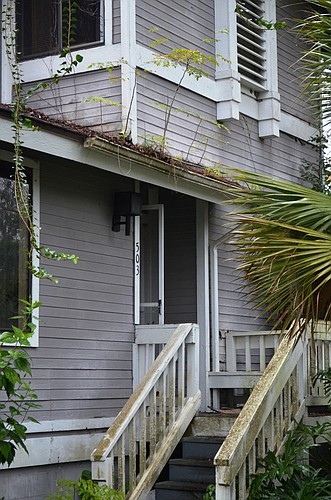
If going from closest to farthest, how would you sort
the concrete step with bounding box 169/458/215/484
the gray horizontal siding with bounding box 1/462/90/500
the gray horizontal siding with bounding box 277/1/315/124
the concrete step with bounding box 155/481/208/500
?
the gray horizontal siding with bounding box 1/462/90/500 < the concrete step with bounding box 155/481/208/500 < the concrete step with bounding box 169/458/215/484 < the gray horizontal siding with bounding box 277/1/315/124

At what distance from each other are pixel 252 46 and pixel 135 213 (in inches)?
156

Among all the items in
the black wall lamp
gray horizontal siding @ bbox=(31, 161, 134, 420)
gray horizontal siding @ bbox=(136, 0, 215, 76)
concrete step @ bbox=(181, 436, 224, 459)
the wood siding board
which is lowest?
concrete step @ bbox=(181, 436, 224, 459)

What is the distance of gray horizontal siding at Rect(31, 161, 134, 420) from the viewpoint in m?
9.76

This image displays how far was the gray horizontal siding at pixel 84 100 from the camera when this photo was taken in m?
10.7

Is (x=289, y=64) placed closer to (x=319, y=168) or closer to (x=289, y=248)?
(x=319, y=168)

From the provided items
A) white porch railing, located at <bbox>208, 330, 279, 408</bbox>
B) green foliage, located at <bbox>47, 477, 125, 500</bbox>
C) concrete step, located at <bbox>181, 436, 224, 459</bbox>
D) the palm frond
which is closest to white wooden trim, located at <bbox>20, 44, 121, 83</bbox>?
the palm frond

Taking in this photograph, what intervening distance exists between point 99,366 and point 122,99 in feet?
9.83

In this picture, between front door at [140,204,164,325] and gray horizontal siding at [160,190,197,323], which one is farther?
gray horizontal siding at [160,190,197,323]

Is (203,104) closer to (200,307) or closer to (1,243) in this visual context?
(200,307)

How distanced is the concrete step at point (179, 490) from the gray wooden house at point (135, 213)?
0.81ft

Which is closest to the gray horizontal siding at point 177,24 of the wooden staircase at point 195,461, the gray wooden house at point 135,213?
the gray wooden house at point 135,213

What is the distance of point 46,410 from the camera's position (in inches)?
376

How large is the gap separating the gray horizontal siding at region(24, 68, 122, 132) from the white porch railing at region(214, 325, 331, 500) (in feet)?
10.5

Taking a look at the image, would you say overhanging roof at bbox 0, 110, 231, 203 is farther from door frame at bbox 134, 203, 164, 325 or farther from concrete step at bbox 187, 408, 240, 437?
concrete step at bbox 187, 408, 240, 437
